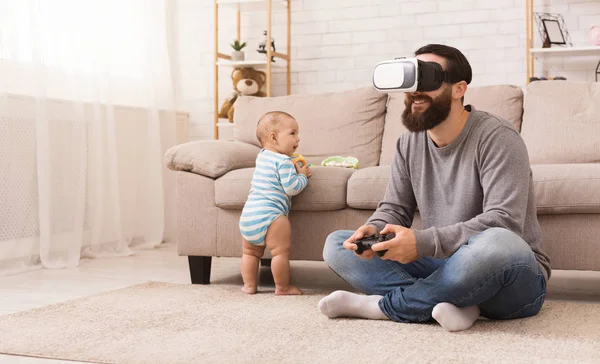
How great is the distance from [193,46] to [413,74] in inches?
124

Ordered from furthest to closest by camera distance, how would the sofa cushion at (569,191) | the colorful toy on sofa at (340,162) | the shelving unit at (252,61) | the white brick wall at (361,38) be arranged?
the shelving unit at (252,61) → the white brick wall at (361,38) → the colorful toy on sofa at (340,162) → the sofa cushion at (569,191)

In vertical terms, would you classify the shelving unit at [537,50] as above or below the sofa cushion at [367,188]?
above

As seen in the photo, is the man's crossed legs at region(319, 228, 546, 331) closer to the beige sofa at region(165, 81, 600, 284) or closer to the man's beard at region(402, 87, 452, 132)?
the man's beard at region(402, 87, 452, 132)

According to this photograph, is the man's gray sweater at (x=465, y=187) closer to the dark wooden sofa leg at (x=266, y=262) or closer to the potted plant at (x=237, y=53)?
the dark wooden sofa leg at (x=266, y=262)

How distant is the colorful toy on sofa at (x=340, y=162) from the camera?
3.05 m

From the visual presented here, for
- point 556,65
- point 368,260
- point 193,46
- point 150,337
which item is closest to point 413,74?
point 368,260

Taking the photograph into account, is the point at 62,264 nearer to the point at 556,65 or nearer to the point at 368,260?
the point at 368,260

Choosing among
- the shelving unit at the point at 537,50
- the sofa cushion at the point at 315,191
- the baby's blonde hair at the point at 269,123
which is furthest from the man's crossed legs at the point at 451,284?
the shelving unit at the point at 537,50

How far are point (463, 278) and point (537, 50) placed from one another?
2240 mm

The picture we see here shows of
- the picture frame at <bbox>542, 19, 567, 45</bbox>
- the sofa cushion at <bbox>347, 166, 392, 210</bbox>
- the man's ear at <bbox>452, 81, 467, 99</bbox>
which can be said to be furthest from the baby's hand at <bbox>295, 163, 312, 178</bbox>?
the picture frame at <bbox>542, 19, 567, 45</bbox>

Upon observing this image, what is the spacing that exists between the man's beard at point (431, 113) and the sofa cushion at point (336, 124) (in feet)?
4.17

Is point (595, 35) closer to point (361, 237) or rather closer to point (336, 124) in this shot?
Result: point (336, 124)

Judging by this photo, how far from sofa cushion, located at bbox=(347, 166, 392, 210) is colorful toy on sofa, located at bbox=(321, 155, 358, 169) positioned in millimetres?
387

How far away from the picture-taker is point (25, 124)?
11.1 ft
